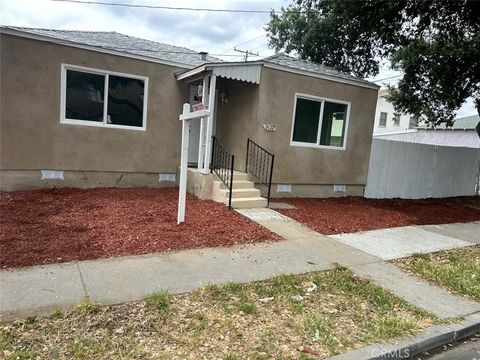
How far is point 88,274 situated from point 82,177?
4.97 meters

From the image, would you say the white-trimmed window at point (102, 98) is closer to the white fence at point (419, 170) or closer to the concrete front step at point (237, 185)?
the concrete front step at point (237, 185)

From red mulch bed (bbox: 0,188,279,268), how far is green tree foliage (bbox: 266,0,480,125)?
22.6ft

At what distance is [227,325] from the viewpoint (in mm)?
3340

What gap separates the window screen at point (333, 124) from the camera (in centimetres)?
1028

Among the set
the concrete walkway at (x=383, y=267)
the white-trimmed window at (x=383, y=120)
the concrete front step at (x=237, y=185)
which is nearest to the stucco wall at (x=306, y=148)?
the concrete front step at (x=237, y=185)

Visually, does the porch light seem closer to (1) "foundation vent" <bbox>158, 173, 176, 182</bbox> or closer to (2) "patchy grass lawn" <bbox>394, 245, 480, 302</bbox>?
(1) "foundation vent" <bbox>158, 173, 176, 182</bbox>

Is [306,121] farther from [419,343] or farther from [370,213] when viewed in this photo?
[419,343]

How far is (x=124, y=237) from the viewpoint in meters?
5.47

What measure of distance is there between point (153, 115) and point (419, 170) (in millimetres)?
9056

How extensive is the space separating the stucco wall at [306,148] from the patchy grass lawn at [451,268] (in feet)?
14.8

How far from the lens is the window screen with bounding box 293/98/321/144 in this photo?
32.2ft

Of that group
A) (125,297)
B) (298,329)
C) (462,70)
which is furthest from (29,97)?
(462,70)

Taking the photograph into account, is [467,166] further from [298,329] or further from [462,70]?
[298,329]

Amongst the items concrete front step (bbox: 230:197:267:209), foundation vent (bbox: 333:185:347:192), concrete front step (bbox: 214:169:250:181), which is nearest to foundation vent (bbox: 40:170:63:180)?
concrete front step (bbox: 214:169:250:181)
